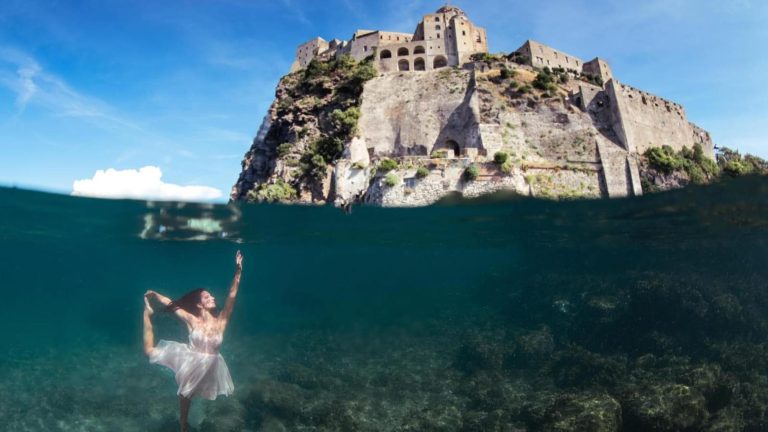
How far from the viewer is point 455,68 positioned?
122ft

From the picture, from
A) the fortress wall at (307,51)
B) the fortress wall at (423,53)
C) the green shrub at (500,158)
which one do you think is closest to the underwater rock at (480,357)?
the green shrub at (500,158)

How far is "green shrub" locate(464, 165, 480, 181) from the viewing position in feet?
77.9

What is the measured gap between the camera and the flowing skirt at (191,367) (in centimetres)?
659

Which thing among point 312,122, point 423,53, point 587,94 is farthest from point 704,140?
point 312,122

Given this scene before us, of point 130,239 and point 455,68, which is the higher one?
point 455,68

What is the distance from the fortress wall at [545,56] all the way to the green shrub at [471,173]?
25932mm

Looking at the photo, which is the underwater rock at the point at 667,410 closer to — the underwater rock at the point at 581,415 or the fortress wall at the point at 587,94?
the underwater rock at the point at 581,415

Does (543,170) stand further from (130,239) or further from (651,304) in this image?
(130,239)

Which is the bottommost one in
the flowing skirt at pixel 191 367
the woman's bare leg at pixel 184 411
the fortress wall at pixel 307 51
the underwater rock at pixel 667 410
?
the underwater rock at pixel 667 410

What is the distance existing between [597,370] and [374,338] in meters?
11.0

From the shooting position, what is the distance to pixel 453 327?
2400cm

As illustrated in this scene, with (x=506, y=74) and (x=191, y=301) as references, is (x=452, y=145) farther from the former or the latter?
(x=191, y=301)

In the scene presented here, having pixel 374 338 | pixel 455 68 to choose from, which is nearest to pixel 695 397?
pixel 374 338

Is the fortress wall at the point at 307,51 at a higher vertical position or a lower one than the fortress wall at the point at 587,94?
higher
